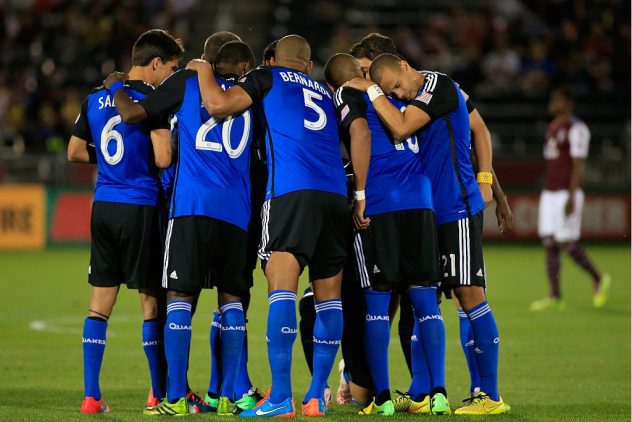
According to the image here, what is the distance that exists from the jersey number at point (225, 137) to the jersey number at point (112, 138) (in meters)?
0.66

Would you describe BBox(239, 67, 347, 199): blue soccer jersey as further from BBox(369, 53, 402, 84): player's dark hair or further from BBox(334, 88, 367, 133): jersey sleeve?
BBox(369, 53, 402, 84): player's dark hair

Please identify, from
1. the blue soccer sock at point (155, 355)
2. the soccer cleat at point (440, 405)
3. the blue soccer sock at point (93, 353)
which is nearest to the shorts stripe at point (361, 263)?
the soccer cleat at point (440, 405)

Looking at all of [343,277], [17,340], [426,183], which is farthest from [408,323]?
[17,340]

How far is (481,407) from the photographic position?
732 centimetres

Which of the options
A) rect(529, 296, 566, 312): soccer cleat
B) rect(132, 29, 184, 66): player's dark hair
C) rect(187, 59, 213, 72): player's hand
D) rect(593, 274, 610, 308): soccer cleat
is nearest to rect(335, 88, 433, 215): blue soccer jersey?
rect(187, 59, 213, 72): player's hand

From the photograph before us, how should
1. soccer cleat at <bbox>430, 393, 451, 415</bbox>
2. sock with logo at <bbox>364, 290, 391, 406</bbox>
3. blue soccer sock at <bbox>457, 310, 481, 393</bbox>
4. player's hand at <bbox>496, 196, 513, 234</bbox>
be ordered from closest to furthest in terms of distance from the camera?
1. soccer cleat at <bbox>430, 393, 451, 415</bbox>
2. sock with logo at <bbox>364, 290, 391, 406</bbox>
3. blue soccer sock at <bbox>457, 310, 481, 393</bbox>
4. player's hand at <bbox>496, 196, 513, 234</bbox>

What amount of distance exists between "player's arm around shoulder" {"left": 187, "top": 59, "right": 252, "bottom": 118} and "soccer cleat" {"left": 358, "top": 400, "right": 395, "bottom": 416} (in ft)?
6.83

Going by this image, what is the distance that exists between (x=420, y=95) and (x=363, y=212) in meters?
0.88

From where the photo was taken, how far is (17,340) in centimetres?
1158

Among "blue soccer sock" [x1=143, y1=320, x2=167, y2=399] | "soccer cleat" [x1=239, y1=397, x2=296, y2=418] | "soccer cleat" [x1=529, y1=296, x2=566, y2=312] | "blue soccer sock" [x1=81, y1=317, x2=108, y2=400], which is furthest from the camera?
"soccer cleat" [x1=529, y1=296, x2=566, y2=312]

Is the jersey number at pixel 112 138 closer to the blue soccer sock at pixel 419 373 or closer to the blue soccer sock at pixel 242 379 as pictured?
the blue soccer sock at pixel 242 379

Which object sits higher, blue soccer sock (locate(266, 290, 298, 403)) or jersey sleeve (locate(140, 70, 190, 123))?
jersey sleeve (locate(140, 70, 190, 123))

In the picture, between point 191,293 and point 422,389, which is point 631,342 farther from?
point 191,293

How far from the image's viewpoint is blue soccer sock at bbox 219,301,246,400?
23.9ft
